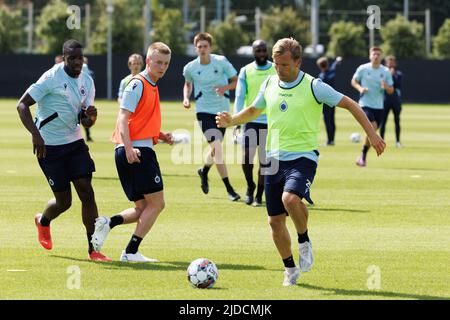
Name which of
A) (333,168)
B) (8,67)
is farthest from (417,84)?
(333,168)

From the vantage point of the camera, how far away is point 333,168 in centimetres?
2306

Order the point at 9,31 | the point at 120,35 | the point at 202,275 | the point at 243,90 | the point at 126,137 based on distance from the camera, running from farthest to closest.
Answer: the point at 9,31
the point at 120,35
the point at 243,90
the point at 126,137
the point at 202,275

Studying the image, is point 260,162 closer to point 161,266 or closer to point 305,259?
point 161,266

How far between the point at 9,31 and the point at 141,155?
→ 180 feet

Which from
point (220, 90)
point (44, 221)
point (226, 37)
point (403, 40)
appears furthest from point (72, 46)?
point (226, 37)

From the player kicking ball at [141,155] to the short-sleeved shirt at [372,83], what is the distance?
12999mm

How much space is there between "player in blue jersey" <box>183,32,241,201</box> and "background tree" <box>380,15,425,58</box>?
4720cm

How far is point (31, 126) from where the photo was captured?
11.2 m

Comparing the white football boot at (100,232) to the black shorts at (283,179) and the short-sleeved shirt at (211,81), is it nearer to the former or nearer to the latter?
the black shorts at (283,179)

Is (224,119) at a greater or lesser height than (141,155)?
greater

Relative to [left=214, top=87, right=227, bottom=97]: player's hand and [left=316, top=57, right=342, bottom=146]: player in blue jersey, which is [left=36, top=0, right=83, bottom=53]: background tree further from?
[left=214, top=87, right=227, bottom=97]: player's hand

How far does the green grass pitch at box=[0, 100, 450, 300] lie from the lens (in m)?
9.91

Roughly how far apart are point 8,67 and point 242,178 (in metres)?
40.3
